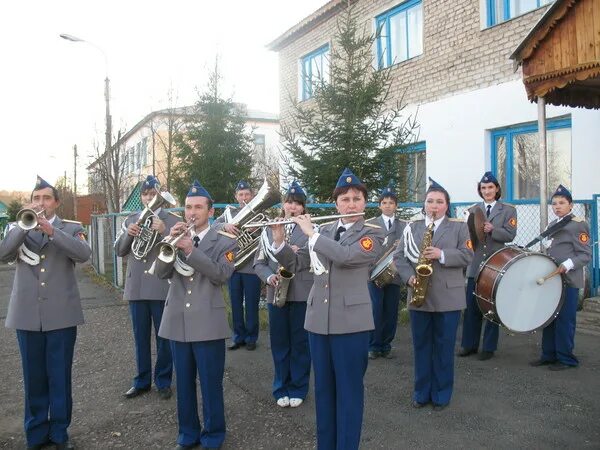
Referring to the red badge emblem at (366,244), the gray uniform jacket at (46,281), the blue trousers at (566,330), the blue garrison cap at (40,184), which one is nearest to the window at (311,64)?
the blue trousers at (566,330)

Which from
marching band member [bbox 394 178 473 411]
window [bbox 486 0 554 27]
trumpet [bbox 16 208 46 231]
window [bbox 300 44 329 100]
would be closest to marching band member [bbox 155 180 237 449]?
trumpet [bbox 16 208 46 231]

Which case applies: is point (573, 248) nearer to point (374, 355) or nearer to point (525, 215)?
point (374, 355)

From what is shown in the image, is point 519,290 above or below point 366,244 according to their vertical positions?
below

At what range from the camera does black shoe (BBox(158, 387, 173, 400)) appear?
5.54 meters

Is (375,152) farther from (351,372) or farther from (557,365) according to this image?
(351,372)

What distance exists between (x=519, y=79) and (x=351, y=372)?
8.76 meters

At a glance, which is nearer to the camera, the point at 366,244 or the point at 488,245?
the point at 366,244

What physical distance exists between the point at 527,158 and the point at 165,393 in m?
8.46

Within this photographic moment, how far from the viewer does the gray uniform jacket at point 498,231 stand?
21.7ft

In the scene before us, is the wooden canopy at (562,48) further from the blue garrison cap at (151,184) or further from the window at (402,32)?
the window at (402,32)

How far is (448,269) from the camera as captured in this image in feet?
17.5

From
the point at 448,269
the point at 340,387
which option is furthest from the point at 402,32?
the point at 340,387

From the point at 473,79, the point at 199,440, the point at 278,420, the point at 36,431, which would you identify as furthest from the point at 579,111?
the point at 36,431

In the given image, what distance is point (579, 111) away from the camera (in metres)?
9.55
